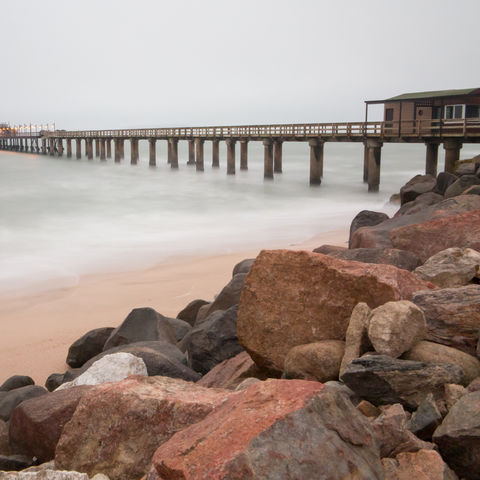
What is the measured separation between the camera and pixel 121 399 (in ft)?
11.3

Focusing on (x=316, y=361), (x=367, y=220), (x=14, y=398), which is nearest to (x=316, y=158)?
(x=367, y=220)

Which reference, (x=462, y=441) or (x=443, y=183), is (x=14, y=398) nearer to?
(x=462, y=441)

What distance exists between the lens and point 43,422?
4016mm

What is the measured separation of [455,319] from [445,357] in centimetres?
42

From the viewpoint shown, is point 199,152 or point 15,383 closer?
point 15,383

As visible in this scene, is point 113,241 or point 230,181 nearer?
point 113,241

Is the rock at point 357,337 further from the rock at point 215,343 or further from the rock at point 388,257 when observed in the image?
the rock at point 388,257

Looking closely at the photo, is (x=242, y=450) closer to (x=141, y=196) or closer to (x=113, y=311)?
(x=113, y=311)

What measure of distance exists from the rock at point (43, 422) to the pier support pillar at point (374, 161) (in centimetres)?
2265

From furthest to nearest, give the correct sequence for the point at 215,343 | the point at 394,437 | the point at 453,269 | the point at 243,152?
the point at 243,152
the point at 215,343
the point at 453,269
the point at 394,437

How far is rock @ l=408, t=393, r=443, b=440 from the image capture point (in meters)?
3.09

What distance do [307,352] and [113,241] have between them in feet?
45.7

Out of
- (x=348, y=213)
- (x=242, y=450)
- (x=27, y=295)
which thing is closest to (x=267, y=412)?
(x=242, y=450)

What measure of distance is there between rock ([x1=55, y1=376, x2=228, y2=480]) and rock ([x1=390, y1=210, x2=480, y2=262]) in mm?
4092
